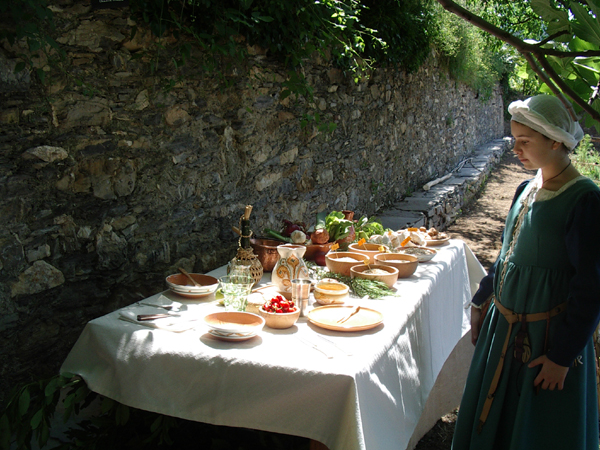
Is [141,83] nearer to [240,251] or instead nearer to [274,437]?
[240,251]

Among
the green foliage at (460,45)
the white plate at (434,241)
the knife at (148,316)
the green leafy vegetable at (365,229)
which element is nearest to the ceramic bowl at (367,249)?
the green leafy vegetable at (365,229)

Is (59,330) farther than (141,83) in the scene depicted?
No

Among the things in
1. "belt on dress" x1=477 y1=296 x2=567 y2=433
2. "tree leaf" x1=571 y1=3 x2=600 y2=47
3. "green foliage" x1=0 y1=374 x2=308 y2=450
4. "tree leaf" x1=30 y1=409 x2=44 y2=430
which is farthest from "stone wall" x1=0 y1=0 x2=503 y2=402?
"tree leaf" x1=571 y1=3 x2=600 y2=47

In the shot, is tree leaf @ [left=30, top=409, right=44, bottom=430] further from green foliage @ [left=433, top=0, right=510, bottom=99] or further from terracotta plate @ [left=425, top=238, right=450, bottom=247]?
green foliage @ [left=433, top=0, right=510, bottom=99]

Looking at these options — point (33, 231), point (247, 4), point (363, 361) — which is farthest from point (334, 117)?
point (363, 361)

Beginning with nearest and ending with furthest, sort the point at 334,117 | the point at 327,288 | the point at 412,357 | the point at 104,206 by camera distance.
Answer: the point at 412,357, the point at 327,288, the point at 104,206, the point at 334,117

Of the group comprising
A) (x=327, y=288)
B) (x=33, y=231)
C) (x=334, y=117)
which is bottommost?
(x=327, y=288)

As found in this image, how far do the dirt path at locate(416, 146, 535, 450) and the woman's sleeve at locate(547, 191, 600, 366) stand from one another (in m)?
1.27

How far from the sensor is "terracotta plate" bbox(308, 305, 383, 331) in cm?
173

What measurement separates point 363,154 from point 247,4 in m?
2.75

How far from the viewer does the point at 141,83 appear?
2.51m

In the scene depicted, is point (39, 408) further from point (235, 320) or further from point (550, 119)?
point (550, 119)

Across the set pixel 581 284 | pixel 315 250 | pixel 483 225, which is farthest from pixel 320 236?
pixel 483 225

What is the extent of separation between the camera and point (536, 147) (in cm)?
169
